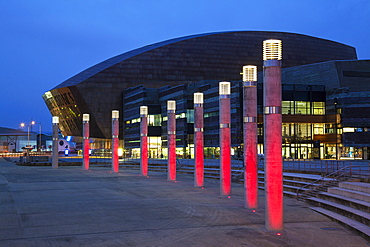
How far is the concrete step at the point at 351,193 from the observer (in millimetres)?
17623

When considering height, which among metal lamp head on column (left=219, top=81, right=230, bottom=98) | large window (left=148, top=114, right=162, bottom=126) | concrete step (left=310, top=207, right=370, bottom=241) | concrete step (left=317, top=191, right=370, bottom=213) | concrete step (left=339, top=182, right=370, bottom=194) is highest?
large window (left=148, top=114, right=162, bottom=126)

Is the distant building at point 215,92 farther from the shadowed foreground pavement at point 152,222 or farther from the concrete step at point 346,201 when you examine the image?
the concrete step at point 346,201

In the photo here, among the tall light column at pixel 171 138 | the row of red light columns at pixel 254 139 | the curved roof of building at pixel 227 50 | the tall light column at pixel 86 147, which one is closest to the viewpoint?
the row of red light columns at pixel 254 139

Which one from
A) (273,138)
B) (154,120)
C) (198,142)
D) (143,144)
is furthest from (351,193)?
(154,120)

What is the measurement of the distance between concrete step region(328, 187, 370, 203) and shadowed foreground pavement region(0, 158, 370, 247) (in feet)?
5.35

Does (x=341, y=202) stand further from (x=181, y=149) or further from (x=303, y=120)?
(x=181, y=149)

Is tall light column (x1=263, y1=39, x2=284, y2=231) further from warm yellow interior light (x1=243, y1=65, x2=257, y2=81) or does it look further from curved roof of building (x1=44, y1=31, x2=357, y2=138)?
curved roof of building (x1=44, y1=31, x2=357, y2=138)

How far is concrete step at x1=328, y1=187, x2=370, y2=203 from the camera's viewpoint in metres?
17.6

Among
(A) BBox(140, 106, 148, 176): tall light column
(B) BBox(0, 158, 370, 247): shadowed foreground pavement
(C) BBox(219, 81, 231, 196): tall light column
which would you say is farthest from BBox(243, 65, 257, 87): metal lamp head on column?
(A) BBox(140, 106, 148, 176): tall light column

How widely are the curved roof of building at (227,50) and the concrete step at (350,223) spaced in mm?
94759

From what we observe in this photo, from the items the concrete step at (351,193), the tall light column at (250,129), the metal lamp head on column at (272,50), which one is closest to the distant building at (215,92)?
the tall light column at (250,129)

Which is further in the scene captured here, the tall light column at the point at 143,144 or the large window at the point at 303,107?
the large window at the point at 303,107

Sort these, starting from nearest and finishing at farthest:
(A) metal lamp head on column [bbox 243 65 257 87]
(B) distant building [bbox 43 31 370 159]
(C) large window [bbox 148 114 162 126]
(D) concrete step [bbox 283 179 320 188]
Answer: (A) metal lamp head on column [bbox 243 65 257 87], (D) concrete step [bbox 283 179 320 188], (B) distant building [bbox 43 31 370 159], (C) large window [bbox 148 114 162 126]

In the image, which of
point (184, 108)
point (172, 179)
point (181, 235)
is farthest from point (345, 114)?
point (181, 235)
